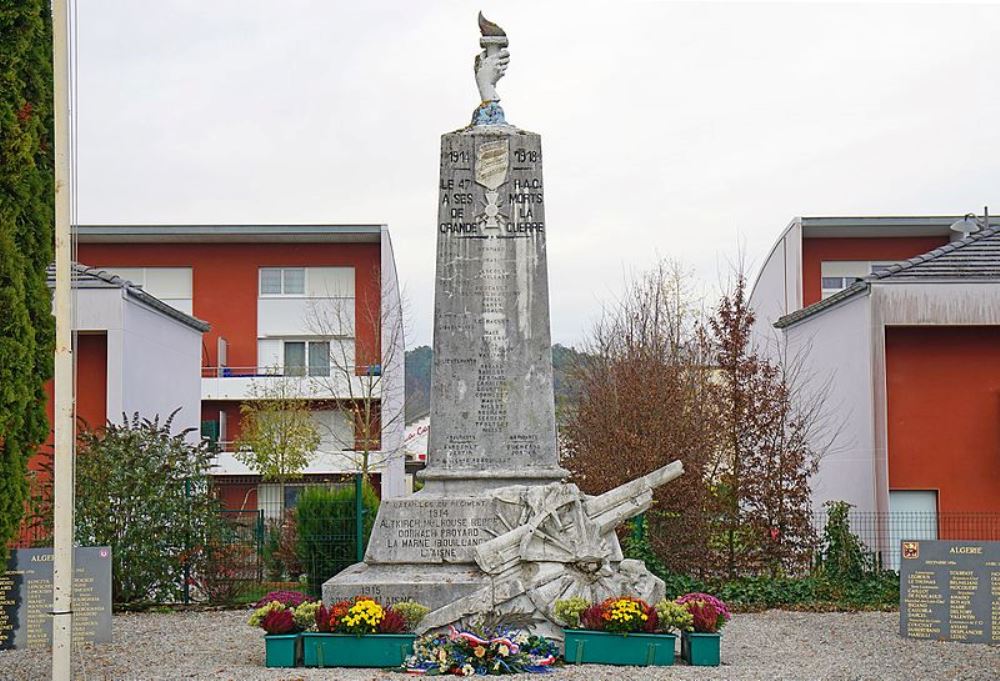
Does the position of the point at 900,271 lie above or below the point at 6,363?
above

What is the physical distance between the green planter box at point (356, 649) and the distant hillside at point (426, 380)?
10761mm

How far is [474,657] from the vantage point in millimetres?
11711

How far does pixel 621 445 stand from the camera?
23906 millimetres

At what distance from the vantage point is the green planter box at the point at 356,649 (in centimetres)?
1200

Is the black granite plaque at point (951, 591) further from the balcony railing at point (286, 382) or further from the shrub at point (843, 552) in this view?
the balcony railing at point (286, 382)

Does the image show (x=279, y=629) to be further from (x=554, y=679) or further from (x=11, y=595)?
(x=11, y=595)

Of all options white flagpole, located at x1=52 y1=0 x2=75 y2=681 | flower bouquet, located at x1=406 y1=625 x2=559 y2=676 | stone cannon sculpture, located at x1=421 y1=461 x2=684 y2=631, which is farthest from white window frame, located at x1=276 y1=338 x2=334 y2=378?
white flagpole, located at x1=52 y1=0 x2=75 y2=681

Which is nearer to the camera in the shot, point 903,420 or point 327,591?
point 327,591

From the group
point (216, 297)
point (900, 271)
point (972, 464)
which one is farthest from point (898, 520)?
point (216, 297)

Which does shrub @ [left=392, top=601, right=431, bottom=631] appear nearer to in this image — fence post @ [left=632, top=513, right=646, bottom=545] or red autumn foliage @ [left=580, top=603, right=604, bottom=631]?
A: red autumn foliage @ [left=580, top=603, right=604, bottom=631]

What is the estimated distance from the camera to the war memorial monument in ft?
43.8

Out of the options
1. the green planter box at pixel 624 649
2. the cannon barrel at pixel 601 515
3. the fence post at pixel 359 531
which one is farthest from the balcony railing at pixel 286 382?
the green planter box at pixel 624 649

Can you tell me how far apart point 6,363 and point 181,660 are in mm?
4123

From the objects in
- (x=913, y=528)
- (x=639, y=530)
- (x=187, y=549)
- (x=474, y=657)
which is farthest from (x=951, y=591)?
(x=187, y=549)
